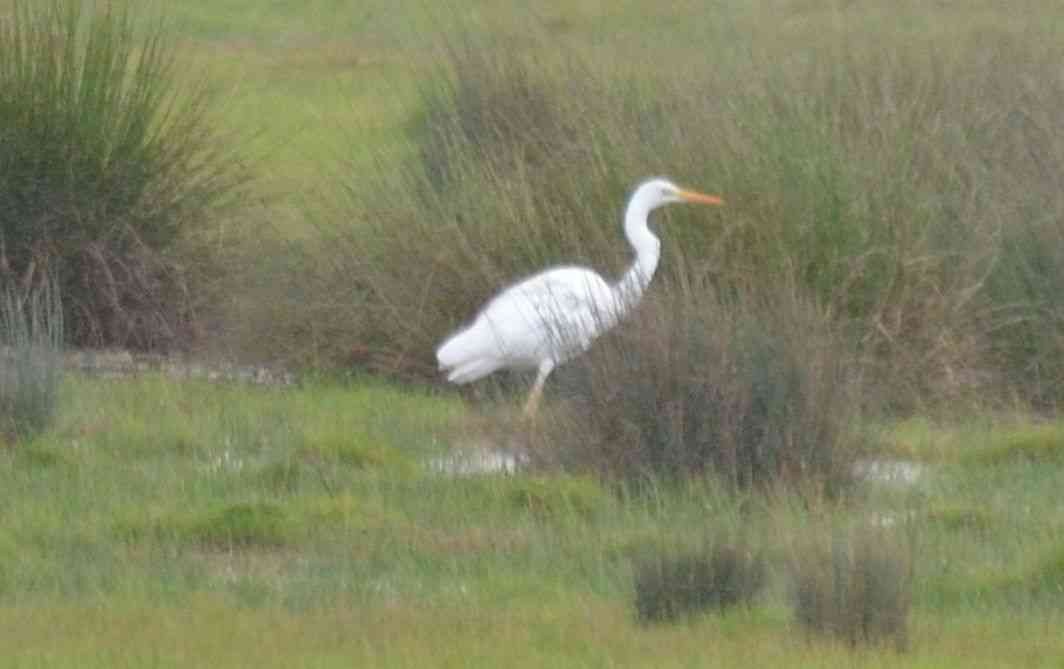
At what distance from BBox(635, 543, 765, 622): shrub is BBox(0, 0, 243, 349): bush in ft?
24.2

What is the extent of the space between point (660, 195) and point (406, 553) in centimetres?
391

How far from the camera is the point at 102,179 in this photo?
1440cm

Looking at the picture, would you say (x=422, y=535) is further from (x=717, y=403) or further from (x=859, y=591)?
(x=859, y=591)

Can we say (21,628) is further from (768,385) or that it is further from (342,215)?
(342,215)

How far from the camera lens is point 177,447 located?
10.8 m

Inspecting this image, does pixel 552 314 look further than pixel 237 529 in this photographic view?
Yes

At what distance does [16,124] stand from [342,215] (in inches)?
72.8

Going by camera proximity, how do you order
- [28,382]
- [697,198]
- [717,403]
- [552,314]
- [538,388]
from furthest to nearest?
[697,198]
[538,388]
[552,314]
[28,382]
[717,403]

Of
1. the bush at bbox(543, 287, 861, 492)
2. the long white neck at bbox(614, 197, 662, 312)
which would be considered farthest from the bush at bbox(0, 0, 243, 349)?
the bush at bbox(543, 287, 861, 492)

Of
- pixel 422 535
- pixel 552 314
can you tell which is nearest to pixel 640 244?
pixel 552 314

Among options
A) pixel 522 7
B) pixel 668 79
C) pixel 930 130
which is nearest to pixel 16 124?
pixel 668 79

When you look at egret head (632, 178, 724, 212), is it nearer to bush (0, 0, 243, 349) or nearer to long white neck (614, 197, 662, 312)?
long white neck (614, 197, 662, 312)

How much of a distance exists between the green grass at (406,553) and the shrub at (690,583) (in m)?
0.07

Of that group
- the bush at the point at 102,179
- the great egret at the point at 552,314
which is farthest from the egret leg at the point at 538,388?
the bush at the point at 102,179
